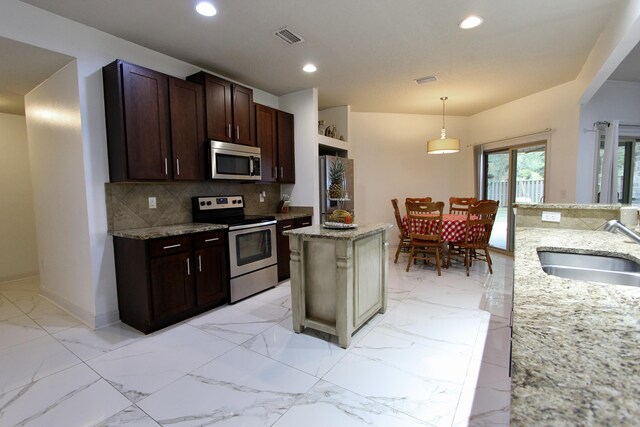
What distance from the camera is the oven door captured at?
314 cm

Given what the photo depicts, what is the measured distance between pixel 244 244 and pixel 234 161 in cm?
98

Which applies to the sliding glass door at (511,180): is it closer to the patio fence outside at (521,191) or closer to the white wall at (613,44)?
the patio fence outside at (521,191)

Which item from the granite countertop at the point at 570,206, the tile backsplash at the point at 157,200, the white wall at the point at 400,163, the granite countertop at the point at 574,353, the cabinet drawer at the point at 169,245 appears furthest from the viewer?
the white wall at the point at 400,163

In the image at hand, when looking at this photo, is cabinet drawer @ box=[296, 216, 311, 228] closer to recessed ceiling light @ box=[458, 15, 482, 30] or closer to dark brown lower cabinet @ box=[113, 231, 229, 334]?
A: dark brown lower cabinet @ box=[113, 231, 229, 334]

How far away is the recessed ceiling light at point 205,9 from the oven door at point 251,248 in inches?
76.1

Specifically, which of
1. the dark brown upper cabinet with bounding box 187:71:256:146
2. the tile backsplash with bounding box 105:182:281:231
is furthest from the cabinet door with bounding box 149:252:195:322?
the dark brown upper cabinet with bounding box 187:71:256:146

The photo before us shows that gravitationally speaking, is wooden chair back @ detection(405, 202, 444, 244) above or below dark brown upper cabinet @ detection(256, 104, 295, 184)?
below

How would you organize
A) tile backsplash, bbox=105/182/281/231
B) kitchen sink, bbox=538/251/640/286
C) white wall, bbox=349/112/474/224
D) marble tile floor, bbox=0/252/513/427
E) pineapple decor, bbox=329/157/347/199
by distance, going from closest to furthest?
1. kitchen sink, bbox=538/251/640/286
2. marble tile floor, bbox=0/252/513/427
3. tile backsplash, bbox=105/182/281/231
4. pineapple decor, bbox=329/157/347/199
5. white wall, bbox=349/112/474/224

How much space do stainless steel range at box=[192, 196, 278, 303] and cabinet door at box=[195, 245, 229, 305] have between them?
0.27ft

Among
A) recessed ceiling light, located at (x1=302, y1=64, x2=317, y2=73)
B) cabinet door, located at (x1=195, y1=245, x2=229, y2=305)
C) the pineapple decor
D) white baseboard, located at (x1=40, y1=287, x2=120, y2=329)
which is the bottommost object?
white baseboard, located at (x1=40, y1=287, x2=120, y2=329)

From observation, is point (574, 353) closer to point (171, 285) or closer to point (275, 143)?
point (171, 285)

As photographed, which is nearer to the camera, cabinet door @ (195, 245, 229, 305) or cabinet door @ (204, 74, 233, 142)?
cabinet door @ (195, 245, 229, 305)

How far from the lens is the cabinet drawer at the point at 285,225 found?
373cm

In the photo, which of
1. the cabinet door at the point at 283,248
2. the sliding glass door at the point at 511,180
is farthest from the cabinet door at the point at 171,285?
the sliding glass door at the point at 511,180
